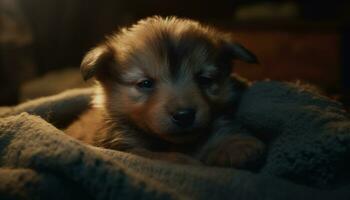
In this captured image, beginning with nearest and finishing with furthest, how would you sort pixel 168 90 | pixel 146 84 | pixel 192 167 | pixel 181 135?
pixel 192 167
pixel 181 135
pixel 168 90
pixel 146 84

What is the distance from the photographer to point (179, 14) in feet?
17.4

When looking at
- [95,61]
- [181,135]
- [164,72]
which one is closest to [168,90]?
[164,72]

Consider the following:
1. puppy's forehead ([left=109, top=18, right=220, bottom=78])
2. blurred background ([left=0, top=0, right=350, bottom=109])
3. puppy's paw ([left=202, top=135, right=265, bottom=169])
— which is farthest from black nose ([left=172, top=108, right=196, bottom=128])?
blurred background ([left=0, top=0, right=350, bottom=109])

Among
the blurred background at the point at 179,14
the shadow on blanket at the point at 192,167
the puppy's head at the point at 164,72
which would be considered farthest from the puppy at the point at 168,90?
the blurred background at the point at 179,14

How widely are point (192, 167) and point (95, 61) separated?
2.67 ft

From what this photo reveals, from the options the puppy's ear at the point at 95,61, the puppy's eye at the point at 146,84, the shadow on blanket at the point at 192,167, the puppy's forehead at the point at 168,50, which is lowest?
the shadow on blanket at the point at 192,167

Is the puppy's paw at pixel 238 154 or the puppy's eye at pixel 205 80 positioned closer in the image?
the puppy's paw at pixel 238 154

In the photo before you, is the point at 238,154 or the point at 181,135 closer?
the point at 238,154

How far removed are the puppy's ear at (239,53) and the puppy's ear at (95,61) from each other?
22.8 inches

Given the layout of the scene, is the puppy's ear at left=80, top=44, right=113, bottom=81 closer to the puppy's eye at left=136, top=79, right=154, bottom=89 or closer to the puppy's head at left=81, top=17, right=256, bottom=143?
the puppy's head at left=81, top=17, right=256, bottom=143

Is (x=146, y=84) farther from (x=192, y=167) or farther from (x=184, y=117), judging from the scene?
(x=192, y=167)

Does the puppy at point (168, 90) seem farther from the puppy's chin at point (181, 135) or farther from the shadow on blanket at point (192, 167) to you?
the shadow on blanket at point (192, 167)

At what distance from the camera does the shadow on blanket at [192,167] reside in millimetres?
1659

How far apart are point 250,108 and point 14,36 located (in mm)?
2857
